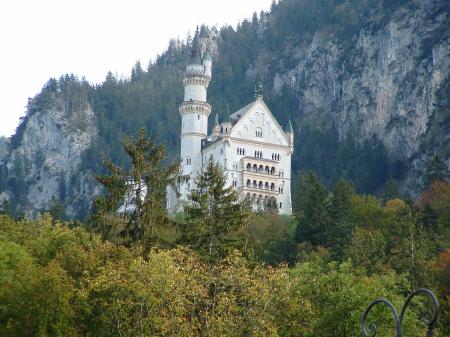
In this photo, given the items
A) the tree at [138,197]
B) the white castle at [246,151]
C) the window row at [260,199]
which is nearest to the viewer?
the tree at [138,197]

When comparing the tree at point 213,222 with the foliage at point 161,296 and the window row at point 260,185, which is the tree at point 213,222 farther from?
the window row at point 260,185

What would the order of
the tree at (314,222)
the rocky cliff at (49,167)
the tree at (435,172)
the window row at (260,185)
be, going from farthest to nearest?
the rocky cliff at (49,167)
the window row at (260,185)
the tree at (435,172)
the tree at (314,222)

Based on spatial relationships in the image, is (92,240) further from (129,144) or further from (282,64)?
(282,64)

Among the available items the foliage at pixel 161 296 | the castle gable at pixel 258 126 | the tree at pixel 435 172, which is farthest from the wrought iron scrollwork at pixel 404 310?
the castle gable at pixel 258 126

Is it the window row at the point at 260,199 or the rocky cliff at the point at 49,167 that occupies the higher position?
the rocky cliff at the point at 49,167

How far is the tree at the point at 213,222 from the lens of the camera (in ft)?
143

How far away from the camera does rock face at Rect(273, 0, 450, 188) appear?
13850 cm

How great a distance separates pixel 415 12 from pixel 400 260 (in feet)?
344

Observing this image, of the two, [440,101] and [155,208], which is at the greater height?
[440,101]

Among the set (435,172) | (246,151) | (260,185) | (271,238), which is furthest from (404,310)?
(246,151)

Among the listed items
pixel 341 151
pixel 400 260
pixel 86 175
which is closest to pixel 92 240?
pixel 400 260

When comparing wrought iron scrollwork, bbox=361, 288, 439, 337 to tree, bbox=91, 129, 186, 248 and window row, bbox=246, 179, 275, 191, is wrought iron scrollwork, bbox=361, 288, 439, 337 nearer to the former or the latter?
tree, bbox=91, 129, 186, 248

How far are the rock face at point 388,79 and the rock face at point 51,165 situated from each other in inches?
1997

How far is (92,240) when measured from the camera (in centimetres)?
4081
